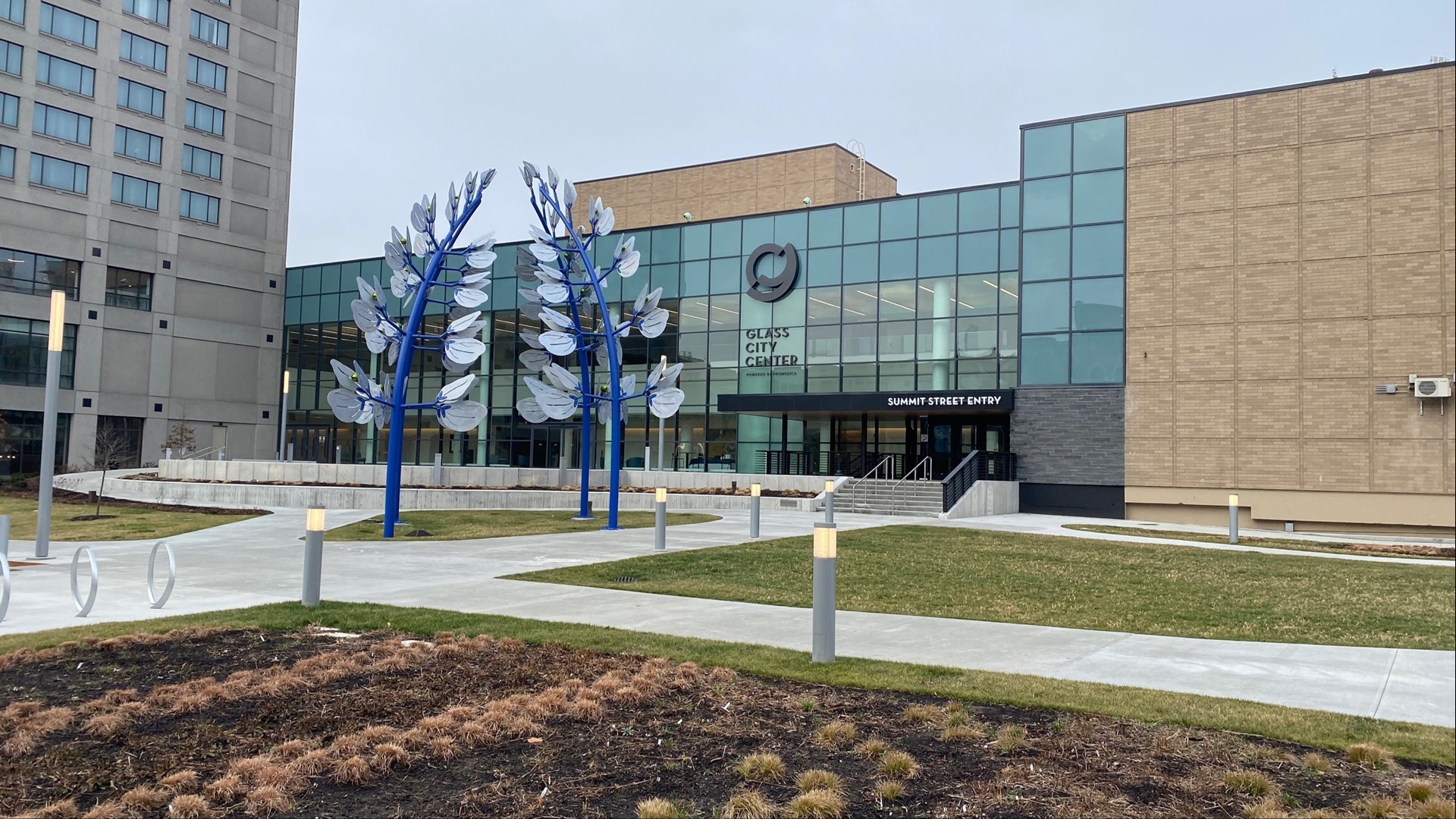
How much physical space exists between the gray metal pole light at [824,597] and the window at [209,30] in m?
59.6

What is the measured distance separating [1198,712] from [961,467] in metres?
25.7

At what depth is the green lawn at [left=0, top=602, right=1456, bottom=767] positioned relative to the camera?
19.4 ft

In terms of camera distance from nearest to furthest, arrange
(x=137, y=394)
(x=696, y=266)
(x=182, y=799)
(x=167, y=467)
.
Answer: (x=182, y=799) → (x=167, y=467) → (x=696, y=266) → (x=137, y=394)

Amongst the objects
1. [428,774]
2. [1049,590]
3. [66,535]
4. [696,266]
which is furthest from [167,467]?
[428,774]

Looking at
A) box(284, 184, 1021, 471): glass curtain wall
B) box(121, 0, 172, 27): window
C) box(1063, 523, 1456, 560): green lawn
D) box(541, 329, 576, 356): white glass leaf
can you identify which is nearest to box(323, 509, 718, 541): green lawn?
box(541, 329, 576, 356): white glass leaf

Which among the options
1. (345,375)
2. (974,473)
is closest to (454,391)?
(345,375)

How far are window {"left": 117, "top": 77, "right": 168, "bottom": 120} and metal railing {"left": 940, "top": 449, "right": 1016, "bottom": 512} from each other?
153 feet

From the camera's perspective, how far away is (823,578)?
27.0ft

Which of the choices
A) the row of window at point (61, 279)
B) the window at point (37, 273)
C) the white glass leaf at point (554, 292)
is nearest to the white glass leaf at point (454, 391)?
the white glass leaf at point (554, 292)

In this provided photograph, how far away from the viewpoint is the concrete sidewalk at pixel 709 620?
7.45m

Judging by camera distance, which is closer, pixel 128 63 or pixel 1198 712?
pixel 1198 712

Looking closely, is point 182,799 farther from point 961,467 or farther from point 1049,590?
point 961,467

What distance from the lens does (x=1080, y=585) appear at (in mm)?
14352

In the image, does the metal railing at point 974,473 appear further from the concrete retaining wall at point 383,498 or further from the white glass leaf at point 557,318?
the white glass leaf at point 557,318
